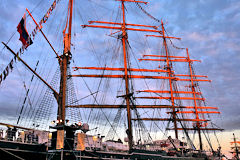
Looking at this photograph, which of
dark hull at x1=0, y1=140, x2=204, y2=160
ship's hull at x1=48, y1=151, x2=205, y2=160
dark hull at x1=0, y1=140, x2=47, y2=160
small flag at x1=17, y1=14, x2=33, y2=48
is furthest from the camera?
ship's hull at x1=48, y1=151, x2=205, y2=160

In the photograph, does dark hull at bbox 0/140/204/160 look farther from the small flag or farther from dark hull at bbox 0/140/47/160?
the small flag

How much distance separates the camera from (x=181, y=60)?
197 ft

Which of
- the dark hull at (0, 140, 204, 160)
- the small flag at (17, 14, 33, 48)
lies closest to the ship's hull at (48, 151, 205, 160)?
the dark hull at (0, 140, 204, 160)

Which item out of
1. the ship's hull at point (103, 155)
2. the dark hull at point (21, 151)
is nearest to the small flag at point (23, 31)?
the dark hull at point (21, 151)

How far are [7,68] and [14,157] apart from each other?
6.81 meters

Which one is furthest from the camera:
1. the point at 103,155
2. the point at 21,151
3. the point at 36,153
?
the point at 103,155

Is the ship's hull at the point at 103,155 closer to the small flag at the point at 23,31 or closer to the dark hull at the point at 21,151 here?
the dark hull at the point at 21,151

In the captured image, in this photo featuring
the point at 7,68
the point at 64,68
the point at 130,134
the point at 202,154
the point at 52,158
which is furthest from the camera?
the point at 202,154

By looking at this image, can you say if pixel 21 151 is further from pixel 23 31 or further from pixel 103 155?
pixel 23 31

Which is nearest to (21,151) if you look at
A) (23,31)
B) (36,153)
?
(36,153)

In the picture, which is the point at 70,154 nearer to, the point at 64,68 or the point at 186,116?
the point at 64,68

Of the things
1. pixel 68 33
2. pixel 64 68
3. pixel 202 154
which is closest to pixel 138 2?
pixel 68 33

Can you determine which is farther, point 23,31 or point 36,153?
point 36,153

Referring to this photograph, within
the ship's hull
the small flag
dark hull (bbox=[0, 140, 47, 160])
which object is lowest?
the ship's hull
